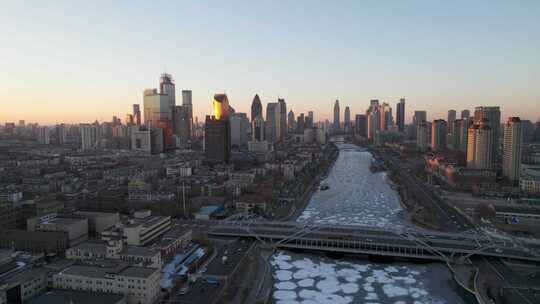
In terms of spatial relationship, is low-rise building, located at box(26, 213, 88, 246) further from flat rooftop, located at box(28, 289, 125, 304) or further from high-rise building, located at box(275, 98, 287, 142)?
high-rise building, located at box(275, 98, 287, 142)

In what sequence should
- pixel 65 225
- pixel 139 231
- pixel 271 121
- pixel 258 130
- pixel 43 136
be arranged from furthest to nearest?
pixel 271 121, pixel 43 136, pixel 258 130, pixel 65 225, pixel 139 231

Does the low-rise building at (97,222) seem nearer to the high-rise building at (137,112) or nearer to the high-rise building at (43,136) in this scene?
the high-rise building at (43,136)

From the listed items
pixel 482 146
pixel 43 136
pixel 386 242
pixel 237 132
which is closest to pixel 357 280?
pixel 386 242

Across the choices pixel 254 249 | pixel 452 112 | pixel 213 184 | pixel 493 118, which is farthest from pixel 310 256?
pixel 452 112

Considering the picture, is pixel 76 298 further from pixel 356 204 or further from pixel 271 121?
pixel 271 121

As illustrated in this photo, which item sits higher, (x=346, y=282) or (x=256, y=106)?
(x=256, y=106)
